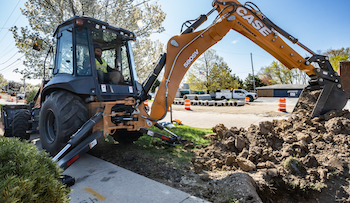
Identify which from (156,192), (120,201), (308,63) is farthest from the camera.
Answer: (308,63)

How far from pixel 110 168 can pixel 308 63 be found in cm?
542

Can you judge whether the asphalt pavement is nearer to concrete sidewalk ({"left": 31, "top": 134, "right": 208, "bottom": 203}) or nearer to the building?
concrete sidewalk ({"left": 31, "top": 134, "right": 208, "bottom": 203})

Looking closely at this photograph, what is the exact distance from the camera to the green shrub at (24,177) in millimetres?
1188

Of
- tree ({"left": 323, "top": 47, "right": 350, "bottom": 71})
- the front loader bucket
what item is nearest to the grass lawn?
the front loader bucket

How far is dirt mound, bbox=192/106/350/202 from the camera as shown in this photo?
3232mm

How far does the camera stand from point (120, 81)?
4.64 meters

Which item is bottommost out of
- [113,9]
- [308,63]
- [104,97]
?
[104,97]

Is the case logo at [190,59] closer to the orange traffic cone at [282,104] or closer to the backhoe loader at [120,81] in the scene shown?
the backhoe loader at [120,81]

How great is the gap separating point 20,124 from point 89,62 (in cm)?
327

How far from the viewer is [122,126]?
3871mm

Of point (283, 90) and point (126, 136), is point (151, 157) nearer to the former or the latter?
point (126, 136)

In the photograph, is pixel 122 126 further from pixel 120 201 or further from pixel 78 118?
pixel 120 201

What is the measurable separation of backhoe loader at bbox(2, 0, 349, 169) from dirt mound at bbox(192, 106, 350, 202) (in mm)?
879

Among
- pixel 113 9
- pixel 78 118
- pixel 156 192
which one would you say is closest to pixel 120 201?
pixel 156 192
